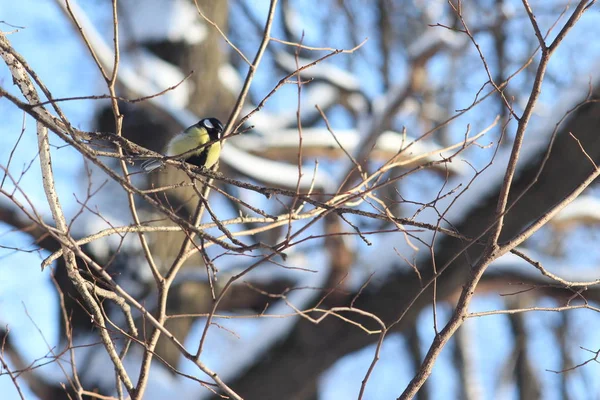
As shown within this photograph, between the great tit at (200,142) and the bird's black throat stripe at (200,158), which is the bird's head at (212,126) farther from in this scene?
the bird's black throat stripe at (200,158)

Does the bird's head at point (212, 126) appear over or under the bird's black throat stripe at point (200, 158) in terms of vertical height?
over

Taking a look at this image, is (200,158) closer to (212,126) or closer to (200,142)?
(200,142)

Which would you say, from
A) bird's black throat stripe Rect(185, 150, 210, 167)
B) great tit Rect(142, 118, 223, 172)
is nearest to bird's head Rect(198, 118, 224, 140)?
great tit Rect(142, 118, 223, 172)

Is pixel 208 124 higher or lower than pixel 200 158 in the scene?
higher

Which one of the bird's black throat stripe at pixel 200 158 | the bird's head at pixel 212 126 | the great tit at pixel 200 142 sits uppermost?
the bird's head at pixel 212 126

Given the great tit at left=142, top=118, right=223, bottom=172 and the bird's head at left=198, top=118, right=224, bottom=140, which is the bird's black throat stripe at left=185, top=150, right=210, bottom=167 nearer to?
the great tit at left=142, top=118, right=223, bottom=172

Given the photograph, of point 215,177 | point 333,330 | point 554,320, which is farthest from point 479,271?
point 554,320

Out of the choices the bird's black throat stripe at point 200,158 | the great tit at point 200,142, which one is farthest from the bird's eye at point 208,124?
the bird's black throat stripe at point 200,158

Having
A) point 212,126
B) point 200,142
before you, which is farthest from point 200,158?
point 212,126

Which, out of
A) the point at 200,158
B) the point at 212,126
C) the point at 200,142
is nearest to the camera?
the point at 200,158

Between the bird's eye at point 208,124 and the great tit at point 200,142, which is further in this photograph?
the bird's eye at point 208,124

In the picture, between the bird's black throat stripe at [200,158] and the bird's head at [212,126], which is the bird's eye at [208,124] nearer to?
the bird's head at [212,126]

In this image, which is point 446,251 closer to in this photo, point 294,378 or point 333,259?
point 333,259

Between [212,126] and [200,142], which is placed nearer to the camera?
[200,142]
